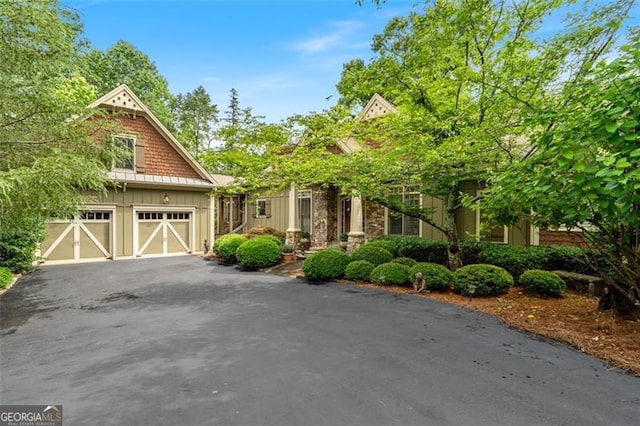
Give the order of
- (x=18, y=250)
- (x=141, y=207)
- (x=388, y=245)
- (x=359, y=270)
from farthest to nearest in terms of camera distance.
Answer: (x=141, y=207)
(x=388, y=245)
(x=18, y=250)
(x=359, y=270)

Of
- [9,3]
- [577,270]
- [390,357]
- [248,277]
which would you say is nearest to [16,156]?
[9,3]

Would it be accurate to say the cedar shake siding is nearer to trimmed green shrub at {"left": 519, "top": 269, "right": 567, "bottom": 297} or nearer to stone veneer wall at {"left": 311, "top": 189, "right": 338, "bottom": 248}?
stone veneer wall at {"left": 311, "top": 189, "right": 338, "bottom": 248}

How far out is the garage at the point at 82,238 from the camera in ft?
39.5

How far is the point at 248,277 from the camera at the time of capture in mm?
9953

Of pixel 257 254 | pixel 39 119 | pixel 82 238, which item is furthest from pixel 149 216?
pixel 39 119

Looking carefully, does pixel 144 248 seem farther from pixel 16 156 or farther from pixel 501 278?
pixel 501 278

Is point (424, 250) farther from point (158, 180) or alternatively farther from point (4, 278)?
point (4, 278)

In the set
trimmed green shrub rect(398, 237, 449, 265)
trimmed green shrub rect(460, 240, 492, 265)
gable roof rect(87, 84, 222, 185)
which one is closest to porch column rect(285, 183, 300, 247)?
gable roof rect(87, 84, 222, 185)

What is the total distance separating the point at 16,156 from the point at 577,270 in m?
11.9

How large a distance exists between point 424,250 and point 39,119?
31.7 feet

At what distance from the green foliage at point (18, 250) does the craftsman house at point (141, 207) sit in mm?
1687

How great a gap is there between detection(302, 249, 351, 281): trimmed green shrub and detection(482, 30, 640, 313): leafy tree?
16.4ft

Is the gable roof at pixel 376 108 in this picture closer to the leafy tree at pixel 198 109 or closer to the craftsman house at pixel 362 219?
the craftsman house at pixel 362 219

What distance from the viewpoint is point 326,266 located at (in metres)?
9.11
